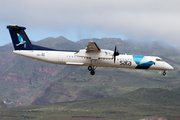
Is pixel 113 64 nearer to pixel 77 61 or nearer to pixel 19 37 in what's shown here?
pixel 77 61

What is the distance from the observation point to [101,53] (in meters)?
56.8

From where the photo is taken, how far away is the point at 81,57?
57844 mm

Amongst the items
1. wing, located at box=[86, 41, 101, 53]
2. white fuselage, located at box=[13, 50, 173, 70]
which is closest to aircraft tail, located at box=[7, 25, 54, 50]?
white fuselage, located at box=[13, 50, 173, 70]

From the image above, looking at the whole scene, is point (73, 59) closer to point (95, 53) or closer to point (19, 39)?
point (95, 53)

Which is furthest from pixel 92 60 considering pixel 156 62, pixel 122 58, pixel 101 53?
pixel 156 62

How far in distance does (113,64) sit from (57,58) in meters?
12.4

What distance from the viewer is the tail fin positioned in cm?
5900

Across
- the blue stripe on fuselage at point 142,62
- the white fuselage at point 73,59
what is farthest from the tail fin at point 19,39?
the blue stripe on fuselage at point 142,62

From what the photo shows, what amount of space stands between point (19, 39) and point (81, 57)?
14570 millimetres

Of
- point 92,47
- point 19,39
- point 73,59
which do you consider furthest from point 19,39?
point 92,47

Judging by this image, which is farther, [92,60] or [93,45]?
[92,60]

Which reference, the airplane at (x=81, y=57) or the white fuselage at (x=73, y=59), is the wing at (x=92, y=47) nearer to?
the airplane at (x=81, y=57)

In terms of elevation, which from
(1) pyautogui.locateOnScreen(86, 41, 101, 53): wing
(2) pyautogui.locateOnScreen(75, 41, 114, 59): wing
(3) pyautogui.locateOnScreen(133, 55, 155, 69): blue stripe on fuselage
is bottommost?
(3) pyautogui.locateOnScreen(133, 55, 155, 69): blue stripe on fuselage

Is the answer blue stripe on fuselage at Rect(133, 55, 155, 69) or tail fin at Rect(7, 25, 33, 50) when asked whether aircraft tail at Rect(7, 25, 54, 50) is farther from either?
blue stripe on fuselage at Rect(133, 55, 155, 69)
